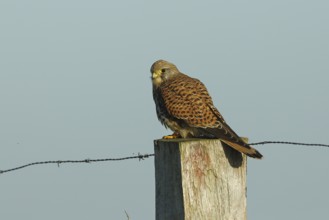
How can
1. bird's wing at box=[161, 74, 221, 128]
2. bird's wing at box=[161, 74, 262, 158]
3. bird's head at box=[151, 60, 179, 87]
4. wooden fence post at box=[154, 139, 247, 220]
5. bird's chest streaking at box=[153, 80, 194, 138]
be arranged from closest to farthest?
1. wooden fence post at box=[154, 139, 247, 220]
2. bird's wing at box=[161, 74, 262, 158]
3. bird's wing at box=[161, 74, 221, 128]
4. bird's chest streaking at box=[153, 80, 194, 138]
5. bird's head at box=[151, 60, 179, 87]

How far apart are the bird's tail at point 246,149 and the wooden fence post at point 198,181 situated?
11cm

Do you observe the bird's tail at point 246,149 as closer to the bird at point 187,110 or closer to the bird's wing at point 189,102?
the bird at point 187,110

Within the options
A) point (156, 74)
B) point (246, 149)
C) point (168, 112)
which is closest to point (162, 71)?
point (156, 74)

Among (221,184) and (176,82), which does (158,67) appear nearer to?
(176,82)

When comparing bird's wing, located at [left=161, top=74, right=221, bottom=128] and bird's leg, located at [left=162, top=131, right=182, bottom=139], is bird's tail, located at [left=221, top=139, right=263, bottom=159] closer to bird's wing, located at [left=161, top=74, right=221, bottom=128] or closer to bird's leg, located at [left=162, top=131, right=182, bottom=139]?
bird's wing, located at [left=161, top=74, right=221, bottom=128]

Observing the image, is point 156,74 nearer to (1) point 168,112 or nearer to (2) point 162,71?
(2) point 162,71

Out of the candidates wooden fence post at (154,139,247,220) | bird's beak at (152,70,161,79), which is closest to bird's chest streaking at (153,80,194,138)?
bird's beak at (152,70,161,79)

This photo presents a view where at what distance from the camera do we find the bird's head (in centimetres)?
671

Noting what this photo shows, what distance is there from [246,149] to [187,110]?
4.79 ft

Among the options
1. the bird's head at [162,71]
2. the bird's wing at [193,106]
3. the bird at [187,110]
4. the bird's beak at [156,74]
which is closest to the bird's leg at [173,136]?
the bird at [187,110]

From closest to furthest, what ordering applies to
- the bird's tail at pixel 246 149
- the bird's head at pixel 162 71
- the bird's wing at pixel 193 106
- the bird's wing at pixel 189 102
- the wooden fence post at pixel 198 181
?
the wooden fence post at pixel 198 181 < the bird's tail at pixel 246 149 < the bird's wing at pixel 193 106 < the bird's wing at pixel 189 102 < the bird's head at pixel 162 71

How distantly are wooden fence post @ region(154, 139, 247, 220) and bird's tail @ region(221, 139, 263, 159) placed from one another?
0.35ft

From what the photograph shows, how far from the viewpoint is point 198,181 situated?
3.66 meters

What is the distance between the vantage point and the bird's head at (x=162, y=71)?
264 inches
